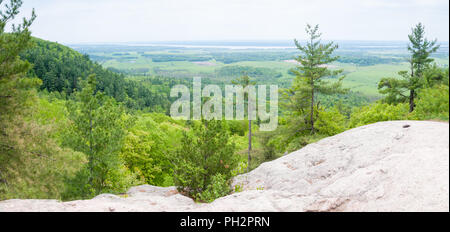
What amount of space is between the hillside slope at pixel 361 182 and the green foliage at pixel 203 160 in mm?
1868

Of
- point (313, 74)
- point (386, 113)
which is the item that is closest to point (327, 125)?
point (313, 74)

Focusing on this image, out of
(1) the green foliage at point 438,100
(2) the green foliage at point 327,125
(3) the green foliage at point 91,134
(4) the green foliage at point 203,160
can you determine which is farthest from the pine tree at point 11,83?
(2) the green foliage at point 327,125

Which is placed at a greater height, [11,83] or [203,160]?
[11,83]

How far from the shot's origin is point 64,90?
106500mm

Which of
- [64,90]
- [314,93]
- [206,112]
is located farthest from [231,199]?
[64,90]

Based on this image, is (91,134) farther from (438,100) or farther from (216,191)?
(438,100)

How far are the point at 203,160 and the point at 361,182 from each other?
7429 mm

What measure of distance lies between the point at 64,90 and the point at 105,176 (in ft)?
341

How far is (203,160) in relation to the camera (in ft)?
45.5

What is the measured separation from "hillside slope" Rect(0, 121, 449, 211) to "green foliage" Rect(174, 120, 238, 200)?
187 cm

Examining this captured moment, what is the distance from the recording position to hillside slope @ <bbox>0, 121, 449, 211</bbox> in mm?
6738

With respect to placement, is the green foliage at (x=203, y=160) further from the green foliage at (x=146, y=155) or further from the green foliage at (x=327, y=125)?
the green foliage at (x=327, y=125)

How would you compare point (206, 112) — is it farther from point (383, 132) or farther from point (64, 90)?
point (64, 90)
